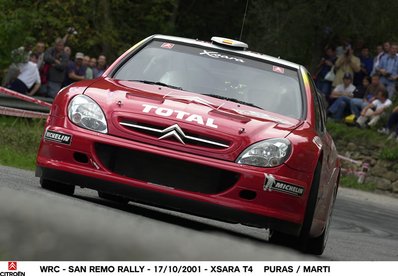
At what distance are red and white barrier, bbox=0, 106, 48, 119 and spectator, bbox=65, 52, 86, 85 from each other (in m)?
4.76

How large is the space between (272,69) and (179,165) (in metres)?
1.98

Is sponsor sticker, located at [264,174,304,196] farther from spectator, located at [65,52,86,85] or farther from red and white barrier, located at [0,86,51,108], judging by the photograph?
spectator, located at [65,52,86,85]

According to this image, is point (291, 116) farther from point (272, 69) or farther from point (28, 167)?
point (28, 167)

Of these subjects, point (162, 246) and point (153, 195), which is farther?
point (153, 195)

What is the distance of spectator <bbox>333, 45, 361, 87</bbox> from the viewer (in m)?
26.8

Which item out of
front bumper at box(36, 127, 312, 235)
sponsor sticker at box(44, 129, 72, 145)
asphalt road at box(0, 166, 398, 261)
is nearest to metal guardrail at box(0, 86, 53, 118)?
sponsor sticker at box(44, 129, 72, 145)

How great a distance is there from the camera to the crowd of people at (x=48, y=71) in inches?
899

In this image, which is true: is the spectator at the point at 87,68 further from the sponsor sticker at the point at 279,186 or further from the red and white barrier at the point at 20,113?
the sponsor sticker at the point at 279,186

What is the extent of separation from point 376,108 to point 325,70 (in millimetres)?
3087

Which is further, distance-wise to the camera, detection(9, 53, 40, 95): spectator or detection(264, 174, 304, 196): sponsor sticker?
detection(9, 53, 40, 95): spectator

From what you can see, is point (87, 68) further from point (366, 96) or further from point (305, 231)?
point (305, 231)

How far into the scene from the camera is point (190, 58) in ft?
30.3

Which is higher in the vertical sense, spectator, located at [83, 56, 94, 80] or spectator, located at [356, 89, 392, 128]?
spectator, located at [356, 89, 392, 128]
